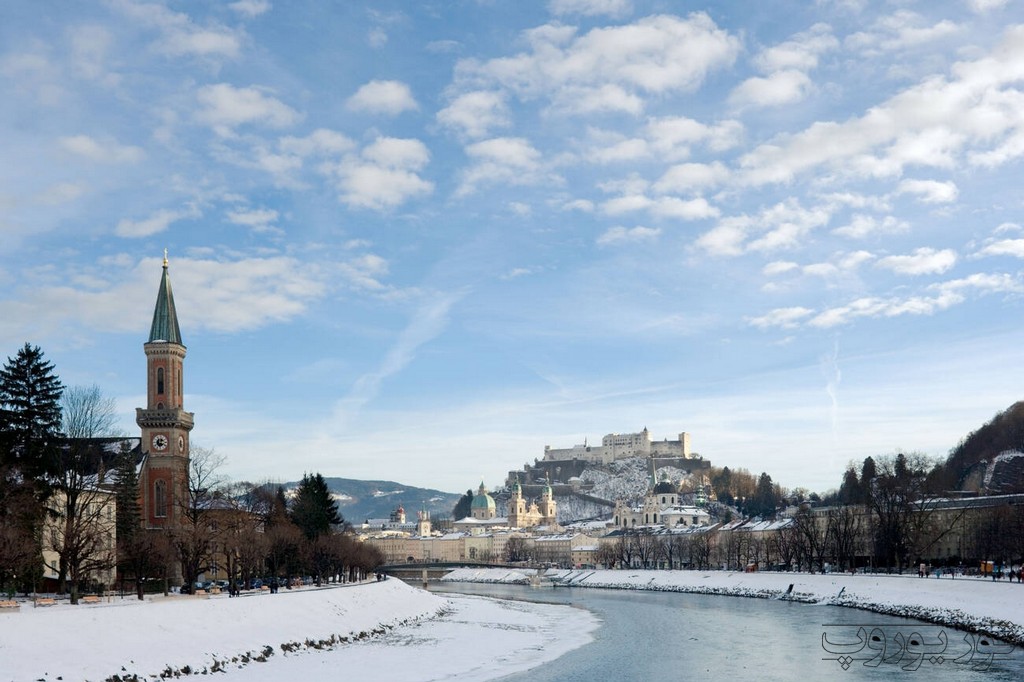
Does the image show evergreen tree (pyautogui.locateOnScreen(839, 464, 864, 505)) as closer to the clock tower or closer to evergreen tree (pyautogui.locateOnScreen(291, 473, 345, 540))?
evergreen tree (pyautogui.locateOnScreen(291, 473, 345, 540))

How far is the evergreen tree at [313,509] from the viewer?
10481cm

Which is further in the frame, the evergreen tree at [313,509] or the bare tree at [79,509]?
the evergreen tree at [313,509]

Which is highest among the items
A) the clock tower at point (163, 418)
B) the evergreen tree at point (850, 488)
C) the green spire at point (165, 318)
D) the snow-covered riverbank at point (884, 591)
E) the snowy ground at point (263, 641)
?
the green spire at point (165, 318)

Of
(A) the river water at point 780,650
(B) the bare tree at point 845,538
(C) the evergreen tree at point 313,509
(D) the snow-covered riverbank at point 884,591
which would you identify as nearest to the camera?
(A) the river water at point 780,650

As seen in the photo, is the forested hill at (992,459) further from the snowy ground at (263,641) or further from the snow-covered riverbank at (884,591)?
the snowy ground at (263,641)

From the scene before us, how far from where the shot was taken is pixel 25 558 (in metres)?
51.3

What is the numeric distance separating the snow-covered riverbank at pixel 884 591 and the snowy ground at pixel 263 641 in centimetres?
2150

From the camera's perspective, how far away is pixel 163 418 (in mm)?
95812

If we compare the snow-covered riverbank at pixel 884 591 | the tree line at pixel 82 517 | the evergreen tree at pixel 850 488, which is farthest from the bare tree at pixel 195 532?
the evergreen tree at pixel 850 488

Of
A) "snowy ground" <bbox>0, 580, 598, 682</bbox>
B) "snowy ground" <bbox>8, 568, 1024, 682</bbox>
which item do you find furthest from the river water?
"snowy ground" <bbox>0, 580, 598, 682</bbox>

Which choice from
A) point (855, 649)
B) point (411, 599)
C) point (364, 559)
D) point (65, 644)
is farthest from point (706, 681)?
point (364, 559)

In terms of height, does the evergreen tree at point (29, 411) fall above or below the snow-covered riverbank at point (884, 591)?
above

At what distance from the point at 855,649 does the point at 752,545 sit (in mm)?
113639

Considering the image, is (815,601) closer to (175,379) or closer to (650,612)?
(650,612)
